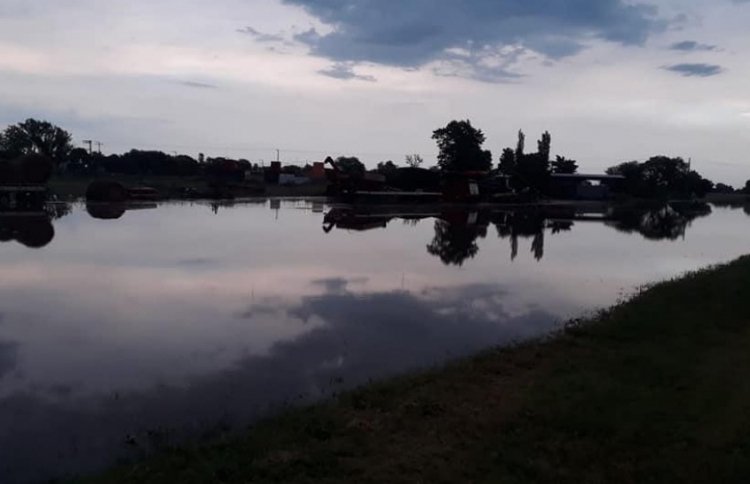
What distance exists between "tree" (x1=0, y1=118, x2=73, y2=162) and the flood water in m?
57.5

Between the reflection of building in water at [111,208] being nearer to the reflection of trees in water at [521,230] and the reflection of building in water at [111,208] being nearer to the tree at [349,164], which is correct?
the reflection of trees in water at [521,230]

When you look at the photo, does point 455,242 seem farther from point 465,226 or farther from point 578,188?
point 578,188

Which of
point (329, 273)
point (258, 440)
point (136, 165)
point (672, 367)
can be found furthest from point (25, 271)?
point (136, 165)

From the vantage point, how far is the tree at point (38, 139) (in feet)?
276

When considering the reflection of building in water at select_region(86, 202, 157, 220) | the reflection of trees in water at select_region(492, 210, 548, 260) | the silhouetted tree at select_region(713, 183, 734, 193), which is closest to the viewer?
the reflection of trees in water at select_region(492, 210, 548, 260)

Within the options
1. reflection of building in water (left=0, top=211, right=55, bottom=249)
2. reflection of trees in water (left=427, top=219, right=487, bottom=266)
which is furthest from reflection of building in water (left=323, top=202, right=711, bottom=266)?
reflection of building in water (left=0, top=211, right=55, bottom=249)

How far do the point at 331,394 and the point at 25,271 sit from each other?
12477 mm

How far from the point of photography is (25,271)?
18.3 meters

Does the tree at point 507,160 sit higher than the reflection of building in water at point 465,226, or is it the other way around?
the tree at point 507,160

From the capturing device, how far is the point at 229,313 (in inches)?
541

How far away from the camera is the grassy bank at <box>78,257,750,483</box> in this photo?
19.1ft

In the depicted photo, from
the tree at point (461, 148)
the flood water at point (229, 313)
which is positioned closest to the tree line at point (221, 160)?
the tree at point (461, 148)

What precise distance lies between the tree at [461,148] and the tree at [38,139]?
43.2 metres

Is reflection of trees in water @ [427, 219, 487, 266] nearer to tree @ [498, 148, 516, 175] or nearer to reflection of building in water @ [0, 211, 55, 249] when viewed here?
reflection of building in water @ [0, 211, 55, 249]
